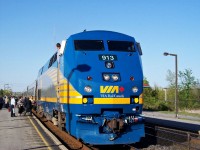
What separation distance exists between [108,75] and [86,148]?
101 inches

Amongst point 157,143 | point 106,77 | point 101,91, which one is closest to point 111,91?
point 101,91

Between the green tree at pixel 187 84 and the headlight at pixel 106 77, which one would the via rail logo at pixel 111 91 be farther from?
the green tree at pixel 187 84

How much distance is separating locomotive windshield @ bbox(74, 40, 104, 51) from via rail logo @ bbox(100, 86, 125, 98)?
1731 millimetres

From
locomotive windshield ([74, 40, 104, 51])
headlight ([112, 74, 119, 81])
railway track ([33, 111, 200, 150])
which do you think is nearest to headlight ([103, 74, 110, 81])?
headlight ([112, 74, 119, 81])

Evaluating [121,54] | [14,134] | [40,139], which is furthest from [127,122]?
[14,134]

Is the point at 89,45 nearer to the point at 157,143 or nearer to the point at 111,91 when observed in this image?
the point at 111,91

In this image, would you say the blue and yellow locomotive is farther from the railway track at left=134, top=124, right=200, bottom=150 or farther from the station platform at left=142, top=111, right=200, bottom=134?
the station platform at left=142, top=111, right=200, bottom=134

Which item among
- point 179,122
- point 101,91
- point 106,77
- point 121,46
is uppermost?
point 121,46

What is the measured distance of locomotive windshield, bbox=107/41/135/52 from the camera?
42.8 ft

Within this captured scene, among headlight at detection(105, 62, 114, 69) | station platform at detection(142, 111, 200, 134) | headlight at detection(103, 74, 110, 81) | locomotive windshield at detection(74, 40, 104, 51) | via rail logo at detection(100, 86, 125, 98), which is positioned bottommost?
station platform at detection(142, 111, 200, 134)

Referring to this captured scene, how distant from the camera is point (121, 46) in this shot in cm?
1320

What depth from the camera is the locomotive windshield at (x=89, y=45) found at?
12.8m

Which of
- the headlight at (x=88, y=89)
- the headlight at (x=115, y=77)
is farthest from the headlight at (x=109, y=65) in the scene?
the headlight at (x=88, y=89)

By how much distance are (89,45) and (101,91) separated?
2.00 metres
